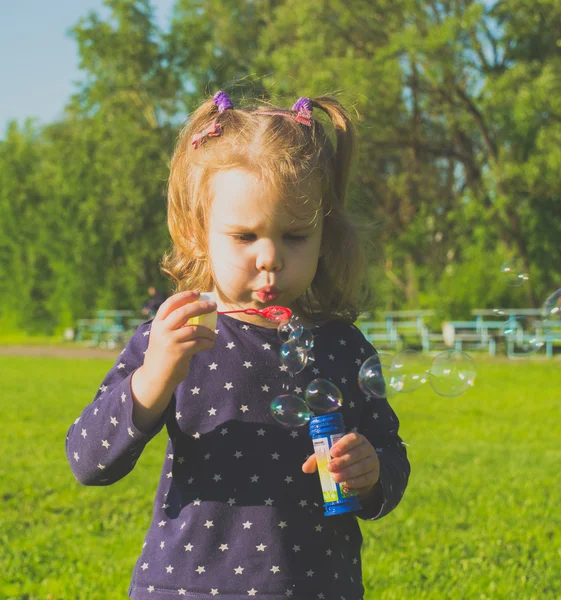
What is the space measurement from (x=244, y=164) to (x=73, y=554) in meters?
2.88

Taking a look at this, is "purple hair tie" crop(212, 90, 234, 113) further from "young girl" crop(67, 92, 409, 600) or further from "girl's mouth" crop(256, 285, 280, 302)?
"girl's mouth" crop(256, 285, 280, 302)

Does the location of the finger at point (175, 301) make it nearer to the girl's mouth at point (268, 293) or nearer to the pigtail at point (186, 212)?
the girl's mouth at point (268, 293)

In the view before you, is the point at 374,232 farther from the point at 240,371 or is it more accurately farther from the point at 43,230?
the point at 43,230

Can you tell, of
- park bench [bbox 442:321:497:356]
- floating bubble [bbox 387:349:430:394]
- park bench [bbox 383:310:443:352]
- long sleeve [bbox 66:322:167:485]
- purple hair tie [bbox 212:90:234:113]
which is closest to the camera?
long sleeve [bbox 66:322:167:485]

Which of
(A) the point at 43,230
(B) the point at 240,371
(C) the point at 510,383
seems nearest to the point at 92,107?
(A) the point at 43,230

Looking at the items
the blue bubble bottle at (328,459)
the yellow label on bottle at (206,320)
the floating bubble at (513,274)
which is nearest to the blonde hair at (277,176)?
the yellow label on bottle at (206,320)

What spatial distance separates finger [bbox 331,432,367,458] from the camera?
1796 millimetres

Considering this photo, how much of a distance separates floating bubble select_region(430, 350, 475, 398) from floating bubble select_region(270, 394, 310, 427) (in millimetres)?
873

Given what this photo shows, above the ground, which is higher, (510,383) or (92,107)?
(92,107)

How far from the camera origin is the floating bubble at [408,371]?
8.09 feet

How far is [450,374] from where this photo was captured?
2.78 m

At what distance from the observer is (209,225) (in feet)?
6.75

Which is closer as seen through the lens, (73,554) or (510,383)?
(73,554)

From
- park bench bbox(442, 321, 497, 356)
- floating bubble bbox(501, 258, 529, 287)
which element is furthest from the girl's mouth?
park bench bbox(442, 321, 497, 356)
